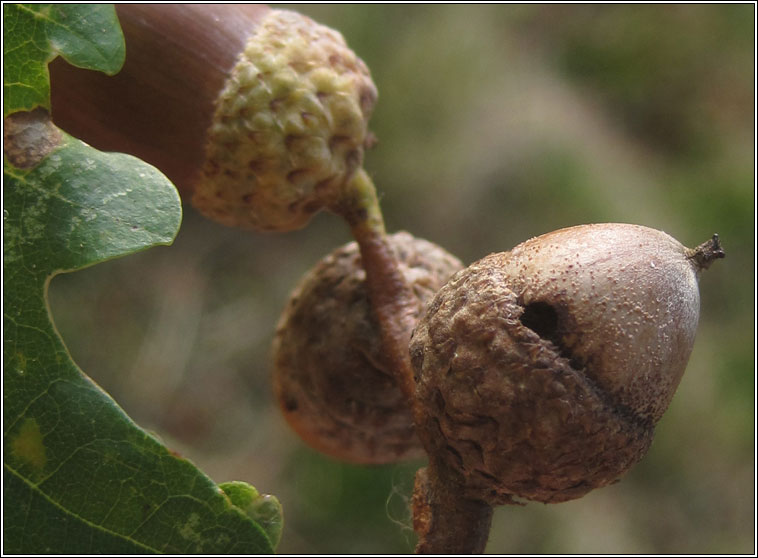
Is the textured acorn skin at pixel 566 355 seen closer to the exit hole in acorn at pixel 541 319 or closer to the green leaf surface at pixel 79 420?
the exit hole in acorn at pixel 541 319

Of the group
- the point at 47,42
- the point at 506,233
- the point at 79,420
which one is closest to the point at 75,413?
the point at 79,420

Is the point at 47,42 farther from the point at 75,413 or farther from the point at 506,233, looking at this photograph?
the point at 506,233

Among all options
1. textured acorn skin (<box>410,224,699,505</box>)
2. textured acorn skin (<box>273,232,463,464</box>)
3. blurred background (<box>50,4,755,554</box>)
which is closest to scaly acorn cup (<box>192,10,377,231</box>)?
textured acorn skin (<box>273,232,463,464</box>)

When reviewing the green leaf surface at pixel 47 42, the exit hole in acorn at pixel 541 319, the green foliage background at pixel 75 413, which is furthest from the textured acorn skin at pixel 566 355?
the green leaf surface at pixel 47 42

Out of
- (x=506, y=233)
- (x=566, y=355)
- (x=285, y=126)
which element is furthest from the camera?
(x=506, y=233)

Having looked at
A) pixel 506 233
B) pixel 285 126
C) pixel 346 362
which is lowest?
pixel 506 233

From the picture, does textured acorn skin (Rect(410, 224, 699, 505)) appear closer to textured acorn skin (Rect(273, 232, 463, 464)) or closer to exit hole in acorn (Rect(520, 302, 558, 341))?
exit hole in acorn (Rect(520, 302, 558, 341))

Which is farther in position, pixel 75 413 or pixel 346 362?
pixel 346 362
